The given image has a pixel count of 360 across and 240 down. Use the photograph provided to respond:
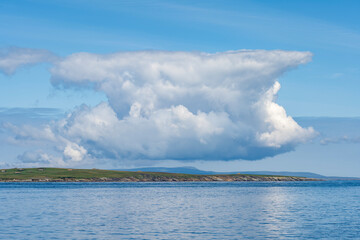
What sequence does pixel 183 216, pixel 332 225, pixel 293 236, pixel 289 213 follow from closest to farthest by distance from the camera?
pixel 293 236 < pixel 332 225 < pixel 183 216 < pixel 289 213

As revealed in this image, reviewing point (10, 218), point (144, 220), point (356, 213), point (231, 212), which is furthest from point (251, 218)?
point (10, 218)

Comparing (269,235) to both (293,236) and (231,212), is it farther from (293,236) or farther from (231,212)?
(231,212)

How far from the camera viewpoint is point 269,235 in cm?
5606

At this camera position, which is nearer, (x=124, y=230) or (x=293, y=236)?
(x=293, y=236)

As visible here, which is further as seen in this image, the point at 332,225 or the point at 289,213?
the point at 289,213

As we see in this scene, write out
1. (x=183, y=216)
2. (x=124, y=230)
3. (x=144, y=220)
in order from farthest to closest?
(x=183, y=216), (x=144, y=220), (x=124, y=230)

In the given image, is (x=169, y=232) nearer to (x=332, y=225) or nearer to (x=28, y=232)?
(x=28, y=232)

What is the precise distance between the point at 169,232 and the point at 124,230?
6.24 metres

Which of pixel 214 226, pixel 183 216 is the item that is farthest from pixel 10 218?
pixel 214 226

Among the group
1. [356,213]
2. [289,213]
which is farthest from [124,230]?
[356,213]

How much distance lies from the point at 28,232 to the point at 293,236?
32.2 m

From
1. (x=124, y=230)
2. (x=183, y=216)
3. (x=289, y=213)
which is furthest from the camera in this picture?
(x=289, y=213)

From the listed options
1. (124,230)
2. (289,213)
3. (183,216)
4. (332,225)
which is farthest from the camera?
A: (289,213)

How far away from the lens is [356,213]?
8525cm
